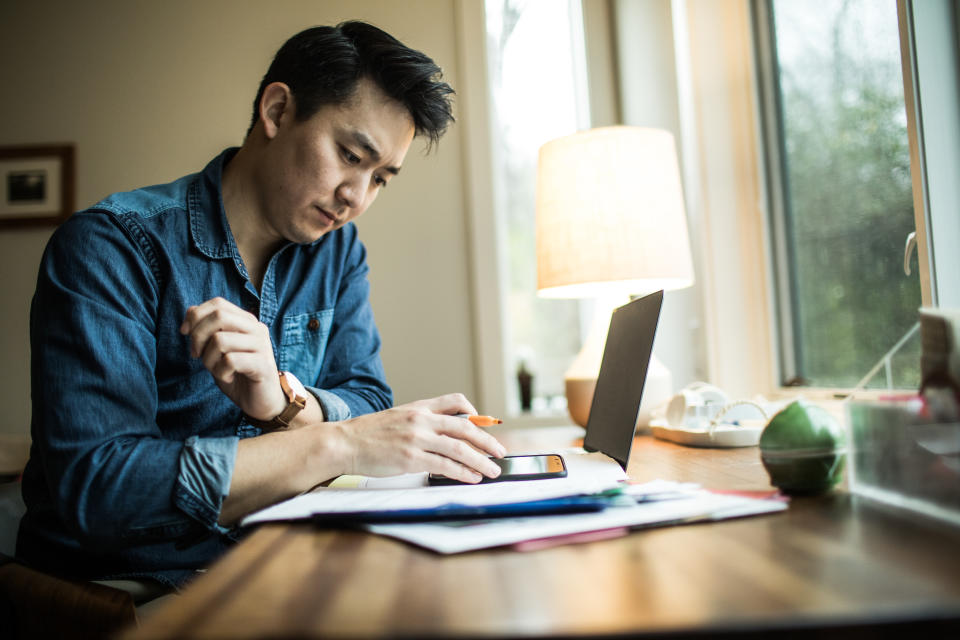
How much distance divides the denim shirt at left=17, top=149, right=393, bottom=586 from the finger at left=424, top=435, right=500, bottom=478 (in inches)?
9.1

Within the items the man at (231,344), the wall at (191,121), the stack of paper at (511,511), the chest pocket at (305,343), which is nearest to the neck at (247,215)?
the man at (231,344)

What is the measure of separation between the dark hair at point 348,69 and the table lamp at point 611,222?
0.36m

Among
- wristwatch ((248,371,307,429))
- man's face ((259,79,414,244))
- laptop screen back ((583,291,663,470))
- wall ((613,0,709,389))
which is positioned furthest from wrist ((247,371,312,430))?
wall ((613,0,709,389))

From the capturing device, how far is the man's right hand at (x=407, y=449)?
0.77 metres

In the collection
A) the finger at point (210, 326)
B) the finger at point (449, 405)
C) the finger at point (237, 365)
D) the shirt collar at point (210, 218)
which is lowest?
the finger at point (449, 405)

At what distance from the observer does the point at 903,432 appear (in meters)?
0.55

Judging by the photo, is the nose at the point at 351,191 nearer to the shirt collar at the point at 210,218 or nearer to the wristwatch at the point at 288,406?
the shirt collar at the point at 210,218

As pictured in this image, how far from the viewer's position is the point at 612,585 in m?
0.41

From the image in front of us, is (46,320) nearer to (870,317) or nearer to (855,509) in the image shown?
(855,509)

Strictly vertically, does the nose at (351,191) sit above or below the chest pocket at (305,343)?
above

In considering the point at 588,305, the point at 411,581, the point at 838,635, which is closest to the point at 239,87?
the point at 588,305

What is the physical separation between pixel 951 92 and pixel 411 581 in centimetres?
133

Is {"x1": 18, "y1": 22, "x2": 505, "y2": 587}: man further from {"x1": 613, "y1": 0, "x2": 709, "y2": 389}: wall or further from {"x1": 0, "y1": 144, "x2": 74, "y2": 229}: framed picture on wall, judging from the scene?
{"x1": 0, "y1": 144, "x2": 74, "y2": 229}: framed picture on wall

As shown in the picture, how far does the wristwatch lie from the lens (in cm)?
95
